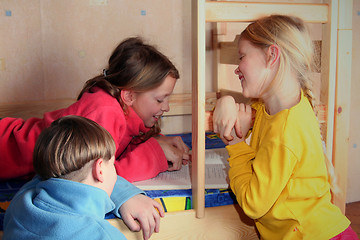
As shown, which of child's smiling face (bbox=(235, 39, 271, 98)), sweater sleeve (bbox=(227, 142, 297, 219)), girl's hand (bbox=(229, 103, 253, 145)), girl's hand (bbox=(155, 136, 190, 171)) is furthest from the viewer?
girl's hand (bbox=(155, 136, 190, 171))

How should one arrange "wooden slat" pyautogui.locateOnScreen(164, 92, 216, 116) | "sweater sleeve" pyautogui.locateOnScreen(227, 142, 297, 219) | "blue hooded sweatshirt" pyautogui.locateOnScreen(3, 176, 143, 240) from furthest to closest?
"wooden slat" pyautogui.locateOnScreen(164, 92, 216, 116) < "sweater sleeve" pyautogui.locateOnScreen(227, 142, 297, 219) < "blue hooded sweatshirt" pyautogui.locateOnScreen(3, 176, 143, 240)

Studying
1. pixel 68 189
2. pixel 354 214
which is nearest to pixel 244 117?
pixel 68 189

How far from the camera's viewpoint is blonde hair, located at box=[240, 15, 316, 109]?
102 cm

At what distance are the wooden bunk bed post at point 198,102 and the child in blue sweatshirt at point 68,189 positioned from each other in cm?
25

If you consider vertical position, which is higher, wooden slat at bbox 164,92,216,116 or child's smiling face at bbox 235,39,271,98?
child's smiling face at bbox 235,39,271,98

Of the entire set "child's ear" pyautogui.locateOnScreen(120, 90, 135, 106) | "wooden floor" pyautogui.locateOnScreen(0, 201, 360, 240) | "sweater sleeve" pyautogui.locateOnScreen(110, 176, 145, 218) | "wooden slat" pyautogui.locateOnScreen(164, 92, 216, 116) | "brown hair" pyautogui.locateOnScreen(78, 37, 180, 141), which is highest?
"brown hair" pyautogui.locateOnScreen(78, 37, 180, 141)

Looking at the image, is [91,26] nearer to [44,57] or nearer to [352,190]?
[44,57]

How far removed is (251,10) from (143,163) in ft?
1.88

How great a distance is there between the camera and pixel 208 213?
113 cm

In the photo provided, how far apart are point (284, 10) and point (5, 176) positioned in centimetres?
101

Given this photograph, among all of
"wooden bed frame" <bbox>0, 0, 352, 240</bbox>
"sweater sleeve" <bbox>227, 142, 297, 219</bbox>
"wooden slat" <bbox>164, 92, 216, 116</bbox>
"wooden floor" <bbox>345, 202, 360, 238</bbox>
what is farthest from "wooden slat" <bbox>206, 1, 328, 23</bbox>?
"wooden floor" <bbox>345, 202, 360, 238</bbox>

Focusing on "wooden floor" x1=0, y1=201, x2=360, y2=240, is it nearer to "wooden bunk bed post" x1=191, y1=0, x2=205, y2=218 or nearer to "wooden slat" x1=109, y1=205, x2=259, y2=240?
"wooden slat" x1=109, y1=205, x2=259, y2=240

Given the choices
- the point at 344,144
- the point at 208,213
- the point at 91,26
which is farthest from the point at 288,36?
the point at 91,26

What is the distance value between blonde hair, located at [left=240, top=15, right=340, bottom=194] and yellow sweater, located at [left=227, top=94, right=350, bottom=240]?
68 millimetres
